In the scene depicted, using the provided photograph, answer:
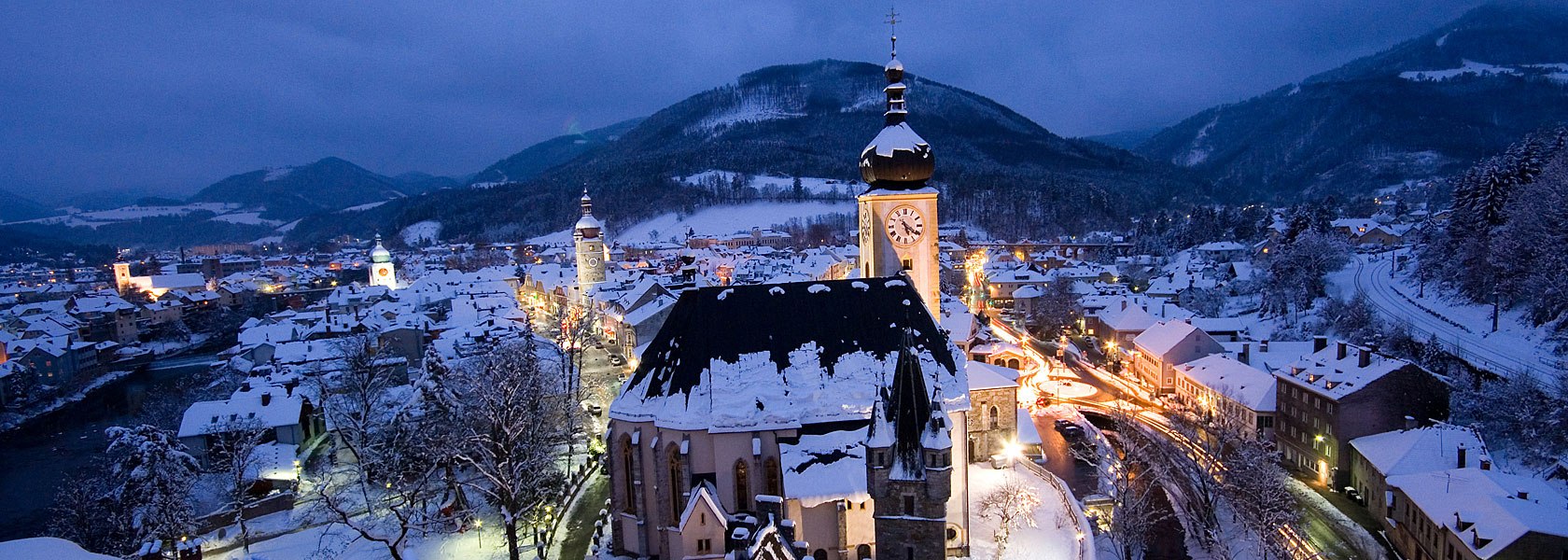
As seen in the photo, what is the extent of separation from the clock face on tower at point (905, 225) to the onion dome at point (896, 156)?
1.04m

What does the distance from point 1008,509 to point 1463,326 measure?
3935 centimetres

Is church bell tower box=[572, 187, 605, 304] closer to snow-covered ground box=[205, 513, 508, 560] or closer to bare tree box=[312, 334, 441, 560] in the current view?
bare tree box=[312, 334, 441, 560]

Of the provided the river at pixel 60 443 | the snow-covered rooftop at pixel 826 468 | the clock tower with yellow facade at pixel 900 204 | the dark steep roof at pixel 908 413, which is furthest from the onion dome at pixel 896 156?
the river at pixel 60 443

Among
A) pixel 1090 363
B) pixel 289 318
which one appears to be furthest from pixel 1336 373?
pixel 289 318

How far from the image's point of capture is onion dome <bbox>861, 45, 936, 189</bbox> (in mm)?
30922

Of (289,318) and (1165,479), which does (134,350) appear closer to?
(289,318)

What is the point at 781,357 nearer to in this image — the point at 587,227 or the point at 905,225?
the point at 905,225

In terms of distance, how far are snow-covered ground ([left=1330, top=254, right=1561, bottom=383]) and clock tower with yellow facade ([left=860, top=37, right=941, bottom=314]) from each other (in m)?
29.6

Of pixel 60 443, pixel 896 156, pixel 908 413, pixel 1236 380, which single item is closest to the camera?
pixel 908 413

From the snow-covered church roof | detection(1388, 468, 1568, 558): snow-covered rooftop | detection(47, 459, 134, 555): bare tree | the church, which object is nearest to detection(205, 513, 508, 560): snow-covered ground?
detection(47, 459, 134, 555): bare tree

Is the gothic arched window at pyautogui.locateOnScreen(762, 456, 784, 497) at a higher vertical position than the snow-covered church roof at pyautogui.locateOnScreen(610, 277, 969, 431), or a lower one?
lower

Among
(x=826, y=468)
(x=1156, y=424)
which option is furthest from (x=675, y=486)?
(x=1156, y=424)

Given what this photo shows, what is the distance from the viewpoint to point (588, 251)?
263ft

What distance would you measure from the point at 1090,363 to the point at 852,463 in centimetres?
4543
